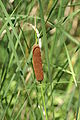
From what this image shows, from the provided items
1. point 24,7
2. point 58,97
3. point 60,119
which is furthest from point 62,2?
point 58,97

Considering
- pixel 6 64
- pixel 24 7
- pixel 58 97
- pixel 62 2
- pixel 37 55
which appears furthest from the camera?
pixel 58 97

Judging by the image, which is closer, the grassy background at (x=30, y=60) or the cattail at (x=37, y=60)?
the cattail at (x=37, y=60)

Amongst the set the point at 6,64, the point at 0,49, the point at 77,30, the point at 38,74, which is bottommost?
the point at 77,30

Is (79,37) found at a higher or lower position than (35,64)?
lower

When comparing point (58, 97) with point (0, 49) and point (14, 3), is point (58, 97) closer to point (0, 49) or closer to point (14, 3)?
point (0, 49)

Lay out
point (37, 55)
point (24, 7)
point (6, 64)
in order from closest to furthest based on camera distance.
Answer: point (37, 55), point (6, 64), point (24, 7)

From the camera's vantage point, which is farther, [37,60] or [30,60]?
[30,60]

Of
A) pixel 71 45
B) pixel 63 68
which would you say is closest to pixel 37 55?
pixel 63 68

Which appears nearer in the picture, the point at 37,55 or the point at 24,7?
the point at 37,55

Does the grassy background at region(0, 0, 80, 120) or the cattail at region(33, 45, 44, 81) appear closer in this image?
the cattail at region(33, 45, 44, 81)

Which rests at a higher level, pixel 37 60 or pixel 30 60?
pixel 37 60
